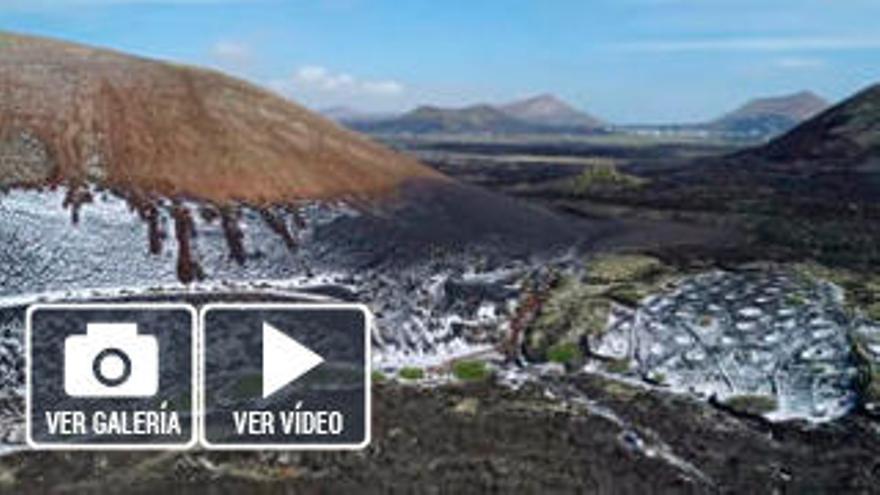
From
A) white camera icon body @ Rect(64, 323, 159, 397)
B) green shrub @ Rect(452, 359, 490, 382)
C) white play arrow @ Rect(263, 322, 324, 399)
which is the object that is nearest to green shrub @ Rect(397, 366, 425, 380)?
green shrub @ Rect(452, 359, 490, 382)

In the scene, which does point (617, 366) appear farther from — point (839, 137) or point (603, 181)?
point (839, 137)

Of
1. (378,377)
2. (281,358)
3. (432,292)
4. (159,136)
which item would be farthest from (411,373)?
(281,358)

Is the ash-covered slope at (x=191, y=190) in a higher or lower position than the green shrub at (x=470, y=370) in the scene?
higher

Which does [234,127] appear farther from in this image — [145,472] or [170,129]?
[145,472]

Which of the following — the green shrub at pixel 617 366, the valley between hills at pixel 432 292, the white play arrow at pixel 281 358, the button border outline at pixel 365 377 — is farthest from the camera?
the green shrub at pixel 617 366

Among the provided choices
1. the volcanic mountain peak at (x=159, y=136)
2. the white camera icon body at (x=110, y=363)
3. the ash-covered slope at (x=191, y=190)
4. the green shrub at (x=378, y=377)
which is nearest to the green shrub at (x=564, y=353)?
the green shrub at (x=378, y=377)

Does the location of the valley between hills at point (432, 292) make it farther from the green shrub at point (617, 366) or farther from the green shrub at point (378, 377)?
the green shrub at point (378, 377)
